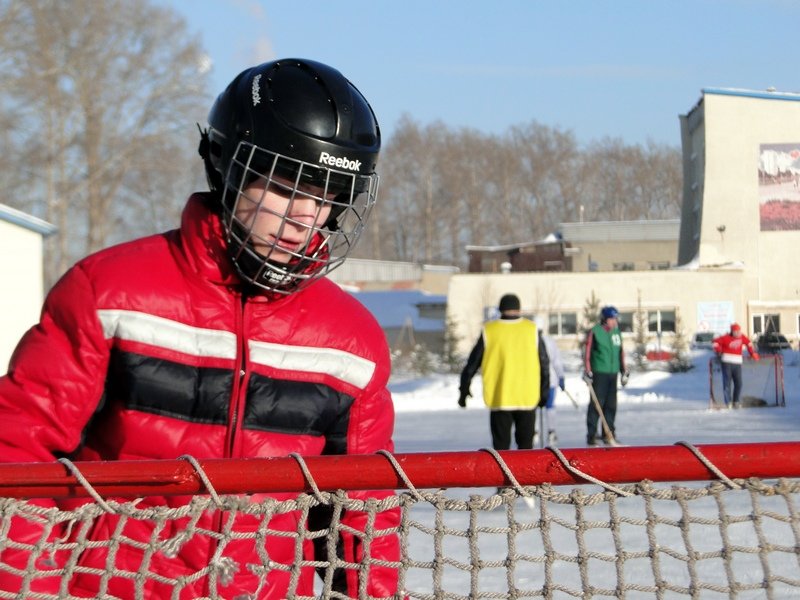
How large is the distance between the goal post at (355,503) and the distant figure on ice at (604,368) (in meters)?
10.2

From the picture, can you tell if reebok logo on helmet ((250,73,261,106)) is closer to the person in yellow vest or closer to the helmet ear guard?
the person in yellow vest

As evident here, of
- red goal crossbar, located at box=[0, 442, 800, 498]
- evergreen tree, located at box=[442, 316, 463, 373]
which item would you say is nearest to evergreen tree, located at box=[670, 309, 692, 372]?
evergreen tree, located at box=[442, 316, 463, 373]

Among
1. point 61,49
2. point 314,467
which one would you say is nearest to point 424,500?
point 314,467

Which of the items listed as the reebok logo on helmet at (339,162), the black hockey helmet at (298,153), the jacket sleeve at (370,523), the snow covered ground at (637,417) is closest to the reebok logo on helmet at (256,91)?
the black hockey helmet at (298,153)

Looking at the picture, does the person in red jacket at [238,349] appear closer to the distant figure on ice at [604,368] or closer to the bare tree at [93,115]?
the distant figure on ice at [604,368]

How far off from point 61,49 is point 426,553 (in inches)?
1381

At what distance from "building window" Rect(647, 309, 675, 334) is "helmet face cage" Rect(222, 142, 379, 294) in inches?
1493

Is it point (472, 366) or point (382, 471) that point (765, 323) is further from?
point (382, 471)

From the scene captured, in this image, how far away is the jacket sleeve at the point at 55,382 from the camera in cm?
199

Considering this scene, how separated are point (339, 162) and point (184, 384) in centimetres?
50

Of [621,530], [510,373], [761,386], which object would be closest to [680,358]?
[761,386]

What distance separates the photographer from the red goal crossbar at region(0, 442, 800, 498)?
1814 mm

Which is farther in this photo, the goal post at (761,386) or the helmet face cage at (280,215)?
the goal post at (761,386)

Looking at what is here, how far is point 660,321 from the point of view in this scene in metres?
39.3
